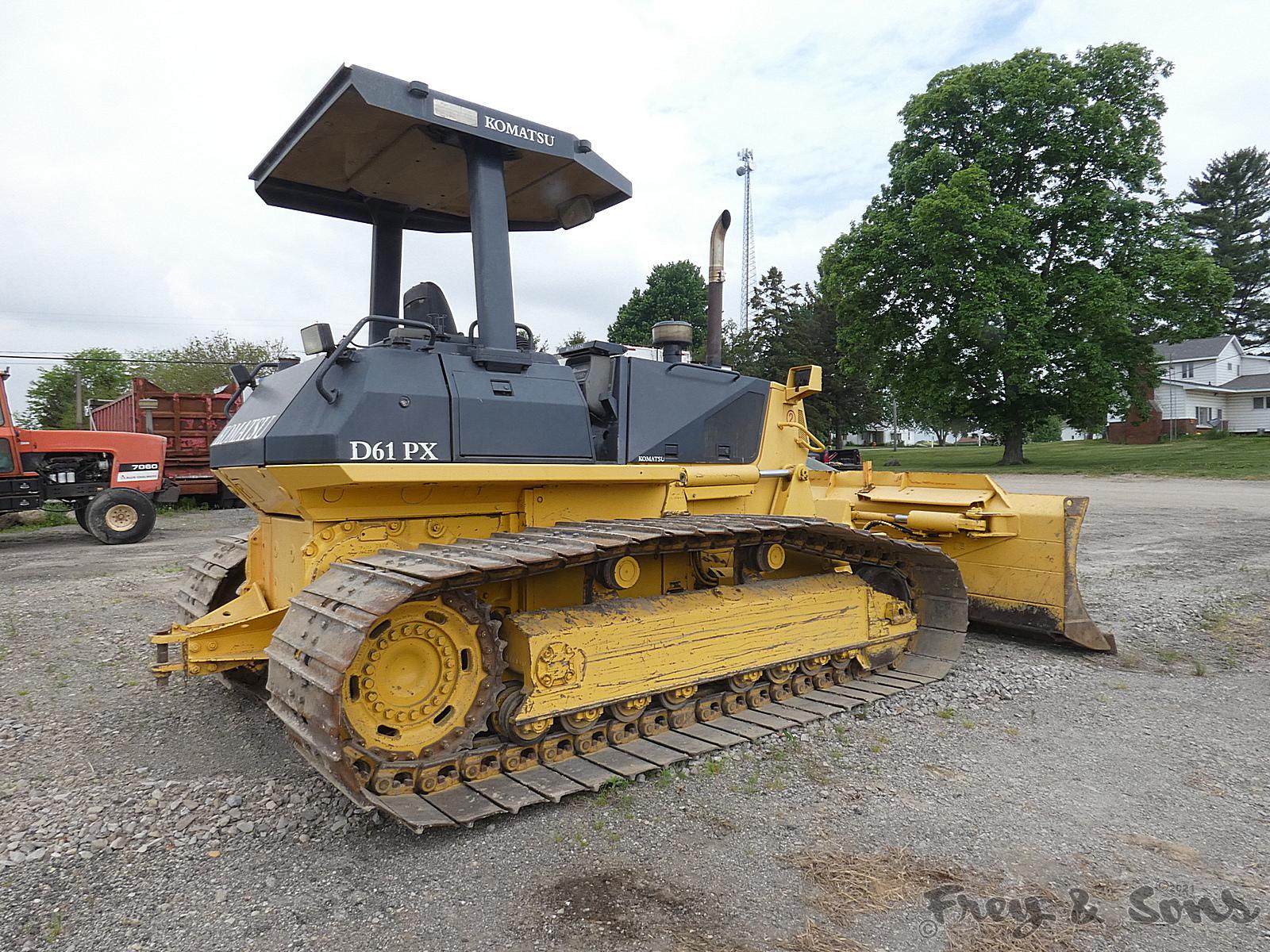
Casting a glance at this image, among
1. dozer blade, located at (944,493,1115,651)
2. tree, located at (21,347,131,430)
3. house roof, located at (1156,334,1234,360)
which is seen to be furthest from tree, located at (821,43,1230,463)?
tree, located at (21,347,131,430)

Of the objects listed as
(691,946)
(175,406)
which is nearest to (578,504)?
(691,946)

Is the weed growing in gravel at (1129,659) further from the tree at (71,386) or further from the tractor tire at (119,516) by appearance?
the tree at (71,386)

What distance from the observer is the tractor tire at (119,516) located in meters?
13.1

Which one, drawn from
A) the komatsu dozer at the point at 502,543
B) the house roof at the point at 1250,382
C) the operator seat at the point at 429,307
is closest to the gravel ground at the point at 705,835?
the komatsu dozer at the point at 502,543

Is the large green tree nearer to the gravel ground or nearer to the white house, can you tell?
the white house

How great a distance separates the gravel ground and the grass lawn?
19248 millimetres

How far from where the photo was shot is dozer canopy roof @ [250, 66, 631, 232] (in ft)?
12.6

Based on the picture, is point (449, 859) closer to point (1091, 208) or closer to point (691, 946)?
point (691, 946)

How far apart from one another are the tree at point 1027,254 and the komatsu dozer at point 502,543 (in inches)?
895

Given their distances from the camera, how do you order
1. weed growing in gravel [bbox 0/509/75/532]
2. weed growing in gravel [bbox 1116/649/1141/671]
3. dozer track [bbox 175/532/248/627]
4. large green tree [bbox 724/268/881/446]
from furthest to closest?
large green tree [bbox 724/268/881/446] < weed growing in gravel [bbox 0/509/75/532] < weed growing in gravel [bbox 1116/649/1141/671] < dozer track [bbox 175/532/248/627]

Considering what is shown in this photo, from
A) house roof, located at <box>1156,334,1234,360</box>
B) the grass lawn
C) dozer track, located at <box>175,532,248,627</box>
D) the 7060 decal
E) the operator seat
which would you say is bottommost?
dozer track, located at <box>175,532,248,627</box>

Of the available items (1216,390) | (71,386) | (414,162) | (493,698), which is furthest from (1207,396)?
(71,386)

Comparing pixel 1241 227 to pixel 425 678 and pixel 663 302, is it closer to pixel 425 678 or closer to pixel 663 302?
pixel 663 302

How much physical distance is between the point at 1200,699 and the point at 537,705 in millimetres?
4283
